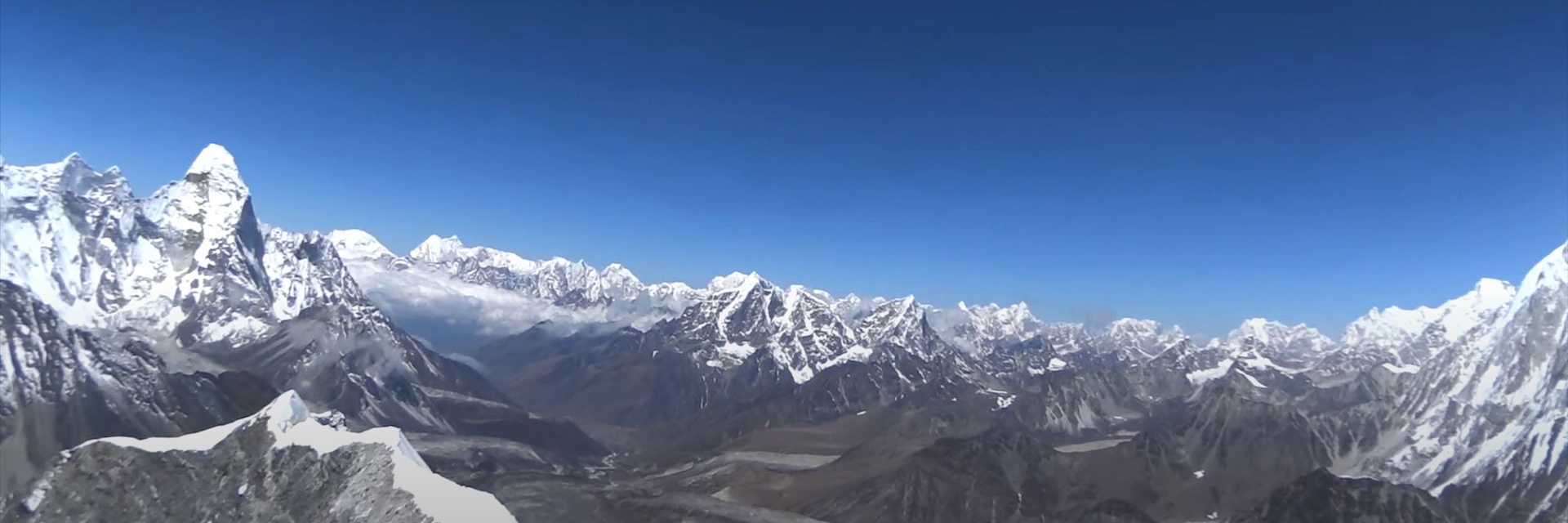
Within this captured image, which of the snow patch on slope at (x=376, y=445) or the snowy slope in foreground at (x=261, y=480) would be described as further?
the snowy slope in foreground at (x=261, y=480)

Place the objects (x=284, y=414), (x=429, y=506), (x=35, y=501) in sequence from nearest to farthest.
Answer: (x=429, y=506), (x=35, y=501), (x=284, y=414)

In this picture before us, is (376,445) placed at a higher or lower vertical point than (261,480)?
higher

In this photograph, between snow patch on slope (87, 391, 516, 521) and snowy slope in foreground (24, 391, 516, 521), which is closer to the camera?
snow patch on slope (87, 391, 516, 521)

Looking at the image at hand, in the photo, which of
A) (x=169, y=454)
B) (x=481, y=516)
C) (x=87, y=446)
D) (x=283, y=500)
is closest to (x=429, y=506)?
(x=481, y=516)

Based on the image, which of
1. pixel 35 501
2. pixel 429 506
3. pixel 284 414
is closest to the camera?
pixel 429 506

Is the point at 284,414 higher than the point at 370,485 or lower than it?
higher

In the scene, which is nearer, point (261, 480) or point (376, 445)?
point (261, 480)

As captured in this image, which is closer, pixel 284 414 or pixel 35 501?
pixel 35 501

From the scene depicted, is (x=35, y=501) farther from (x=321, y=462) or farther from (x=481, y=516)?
(x=481, y=516)
